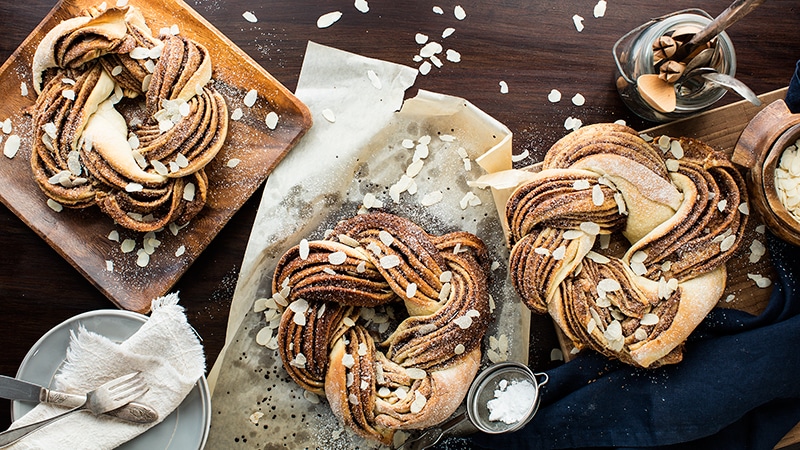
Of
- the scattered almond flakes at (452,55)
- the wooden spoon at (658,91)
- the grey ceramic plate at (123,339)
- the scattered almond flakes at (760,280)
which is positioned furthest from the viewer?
the scattered almond flakes at (452,55)

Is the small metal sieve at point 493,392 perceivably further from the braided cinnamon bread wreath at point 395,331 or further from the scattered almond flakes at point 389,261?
the scattered almond flakes at point 389,261

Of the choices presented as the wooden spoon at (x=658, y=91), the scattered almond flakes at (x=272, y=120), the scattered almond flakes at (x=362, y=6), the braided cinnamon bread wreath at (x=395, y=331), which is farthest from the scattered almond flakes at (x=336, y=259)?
the wooden spoon at (x=658, y=91)

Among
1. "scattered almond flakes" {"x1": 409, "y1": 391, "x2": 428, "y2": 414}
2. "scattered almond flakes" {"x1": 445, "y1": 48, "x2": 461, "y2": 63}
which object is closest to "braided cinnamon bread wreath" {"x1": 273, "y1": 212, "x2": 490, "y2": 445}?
"scattered almond flakes" {"x1": 409, "y1": 391, "x2": 428, "y2": 414}

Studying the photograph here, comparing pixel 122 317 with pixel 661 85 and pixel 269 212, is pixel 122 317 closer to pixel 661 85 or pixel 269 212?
pixel 269 212

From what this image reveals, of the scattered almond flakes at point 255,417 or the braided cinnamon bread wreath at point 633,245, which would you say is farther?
the scattered almond flakes at point 255,417

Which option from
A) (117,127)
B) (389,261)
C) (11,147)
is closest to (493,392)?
(389,261)
